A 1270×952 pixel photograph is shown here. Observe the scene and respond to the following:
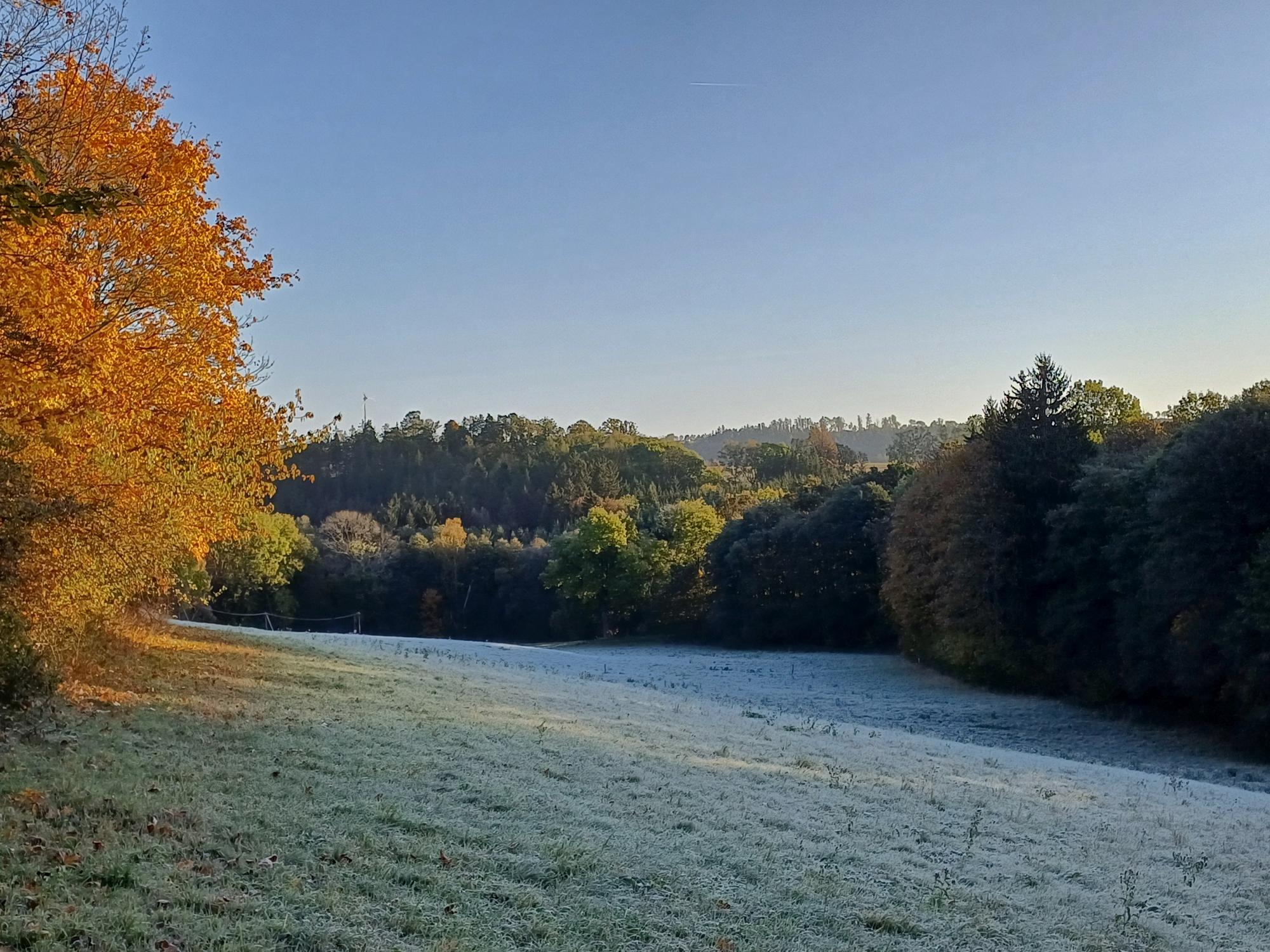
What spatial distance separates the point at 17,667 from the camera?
11.0 m

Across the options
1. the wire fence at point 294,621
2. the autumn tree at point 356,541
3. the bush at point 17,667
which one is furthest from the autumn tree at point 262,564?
the bush at point 17,667

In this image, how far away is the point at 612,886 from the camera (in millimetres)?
7188

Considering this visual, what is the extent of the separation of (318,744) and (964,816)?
26.0 ft

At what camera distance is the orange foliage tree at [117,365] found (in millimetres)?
10281

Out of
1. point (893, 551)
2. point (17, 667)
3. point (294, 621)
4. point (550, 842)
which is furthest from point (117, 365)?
point (294, 621)

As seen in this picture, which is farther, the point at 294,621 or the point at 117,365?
the point at 294,621

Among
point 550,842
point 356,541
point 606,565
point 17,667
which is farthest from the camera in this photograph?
point 356,541

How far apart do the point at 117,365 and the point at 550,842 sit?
8.71 meters

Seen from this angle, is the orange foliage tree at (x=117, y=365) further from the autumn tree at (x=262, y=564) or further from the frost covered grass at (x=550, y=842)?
the autumn tree at (x=262, y=564)

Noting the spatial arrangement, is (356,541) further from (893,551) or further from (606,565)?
(893,551)

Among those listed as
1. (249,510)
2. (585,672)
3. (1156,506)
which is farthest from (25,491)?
(1156,506)

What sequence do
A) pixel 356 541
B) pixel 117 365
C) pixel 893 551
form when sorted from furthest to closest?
pixel 356 541, pixel 893 551, pixel 117 365

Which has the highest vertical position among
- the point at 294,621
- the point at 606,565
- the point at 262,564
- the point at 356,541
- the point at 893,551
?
the point at 893,551

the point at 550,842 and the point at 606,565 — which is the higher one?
the point at 606,565
